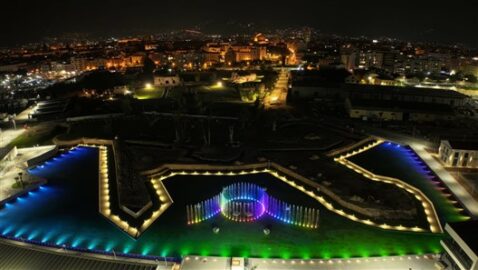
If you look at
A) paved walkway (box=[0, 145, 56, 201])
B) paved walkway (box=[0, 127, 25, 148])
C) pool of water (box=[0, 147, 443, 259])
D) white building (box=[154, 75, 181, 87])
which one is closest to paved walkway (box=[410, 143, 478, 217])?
pool of water (box=[0, 147, 443, 259])

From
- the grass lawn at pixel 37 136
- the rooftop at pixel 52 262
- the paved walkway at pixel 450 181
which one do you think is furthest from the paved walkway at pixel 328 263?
the grass lawn at pixel 37 136

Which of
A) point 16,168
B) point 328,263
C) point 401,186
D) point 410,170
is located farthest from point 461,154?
point 16,168

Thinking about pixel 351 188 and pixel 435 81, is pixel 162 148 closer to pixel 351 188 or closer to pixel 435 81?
→ pixel 351 188

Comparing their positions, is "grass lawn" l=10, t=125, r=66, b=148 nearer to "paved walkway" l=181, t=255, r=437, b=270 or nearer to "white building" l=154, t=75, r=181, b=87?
"paved walkway" l=181, t=255, r=437, b=270

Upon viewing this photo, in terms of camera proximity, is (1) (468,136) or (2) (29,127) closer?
(1) (468,136)

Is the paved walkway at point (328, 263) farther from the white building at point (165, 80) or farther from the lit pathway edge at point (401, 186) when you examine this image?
the white building at point (165, 80)

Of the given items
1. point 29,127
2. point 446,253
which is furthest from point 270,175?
point 29,127
